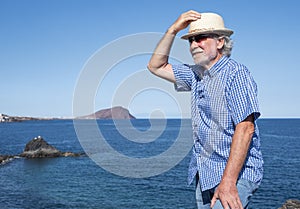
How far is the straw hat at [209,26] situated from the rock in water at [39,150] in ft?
175

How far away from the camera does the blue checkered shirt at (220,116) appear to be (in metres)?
2.55

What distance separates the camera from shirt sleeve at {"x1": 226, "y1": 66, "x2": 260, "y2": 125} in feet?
8.21

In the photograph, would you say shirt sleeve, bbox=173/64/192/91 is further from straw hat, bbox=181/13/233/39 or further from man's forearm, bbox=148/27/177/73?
straw hat, bbox=181/13/233/39

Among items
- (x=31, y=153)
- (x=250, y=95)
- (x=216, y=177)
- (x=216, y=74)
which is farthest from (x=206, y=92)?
(x=31, y=153)

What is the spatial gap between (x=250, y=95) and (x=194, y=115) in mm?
563

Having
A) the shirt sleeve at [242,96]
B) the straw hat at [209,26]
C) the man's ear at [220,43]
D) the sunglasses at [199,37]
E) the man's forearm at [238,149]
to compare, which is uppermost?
the straw hat at [209,26]

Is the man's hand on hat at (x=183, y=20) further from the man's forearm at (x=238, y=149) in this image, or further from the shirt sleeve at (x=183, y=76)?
the man's forearm at (x=238, y=149)

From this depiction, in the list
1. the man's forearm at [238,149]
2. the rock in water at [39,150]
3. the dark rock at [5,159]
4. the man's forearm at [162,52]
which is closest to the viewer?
the man's forearm at [238,149]

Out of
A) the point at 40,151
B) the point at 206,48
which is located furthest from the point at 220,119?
the point at 40,151

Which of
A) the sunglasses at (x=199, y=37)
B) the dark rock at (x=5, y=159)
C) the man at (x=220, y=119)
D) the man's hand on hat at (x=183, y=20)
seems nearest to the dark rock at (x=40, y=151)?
the dark rock at (x=5, y=159)

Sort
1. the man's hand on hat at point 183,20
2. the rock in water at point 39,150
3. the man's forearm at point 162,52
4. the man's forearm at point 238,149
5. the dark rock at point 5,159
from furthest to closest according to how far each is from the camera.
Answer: the rock in water at point 39,150 < the dark rock at point 5,159 < the man's forearm at point 162,52 < the man's hand on hat at point 183,20 < the man's forearm at point 238,149

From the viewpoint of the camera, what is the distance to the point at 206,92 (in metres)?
2.82

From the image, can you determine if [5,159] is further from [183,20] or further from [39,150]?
[183,20]

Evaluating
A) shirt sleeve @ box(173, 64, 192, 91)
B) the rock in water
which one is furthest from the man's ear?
the rock in water
